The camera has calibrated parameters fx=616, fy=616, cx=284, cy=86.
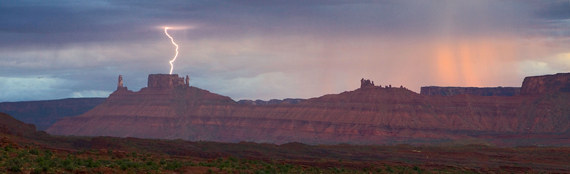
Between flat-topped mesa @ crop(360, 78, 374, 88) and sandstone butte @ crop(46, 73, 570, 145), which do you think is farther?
flat-topped mesa @ crop(360, 78, 374, 88)

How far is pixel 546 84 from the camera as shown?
16438 centimetres

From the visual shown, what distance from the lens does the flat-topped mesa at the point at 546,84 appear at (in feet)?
530

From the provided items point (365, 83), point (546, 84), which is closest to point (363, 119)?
point (365, 83)

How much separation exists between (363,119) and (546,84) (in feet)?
169

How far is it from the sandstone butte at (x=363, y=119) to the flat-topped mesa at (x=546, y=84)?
0.24 m

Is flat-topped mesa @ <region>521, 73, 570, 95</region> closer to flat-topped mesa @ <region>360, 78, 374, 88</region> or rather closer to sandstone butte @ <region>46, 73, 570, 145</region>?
sandstone butte @ <region>46, 73, 570, 145</region>

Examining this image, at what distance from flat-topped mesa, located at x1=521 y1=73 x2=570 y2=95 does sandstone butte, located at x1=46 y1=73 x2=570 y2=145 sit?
0.80 feet

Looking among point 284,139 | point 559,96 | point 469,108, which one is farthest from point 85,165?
point 559,96

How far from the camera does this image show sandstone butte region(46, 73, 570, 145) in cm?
14475

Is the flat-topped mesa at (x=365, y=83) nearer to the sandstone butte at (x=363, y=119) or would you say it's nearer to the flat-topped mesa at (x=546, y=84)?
the sandstone butte at (x=363, y=119)

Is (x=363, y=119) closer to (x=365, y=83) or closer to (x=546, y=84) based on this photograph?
(x=365, y=83)

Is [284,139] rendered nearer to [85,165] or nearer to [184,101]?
[184,101]

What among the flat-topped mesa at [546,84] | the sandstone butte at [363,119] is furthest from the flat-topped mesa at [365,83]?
the flat-topped mesa at [546,84]

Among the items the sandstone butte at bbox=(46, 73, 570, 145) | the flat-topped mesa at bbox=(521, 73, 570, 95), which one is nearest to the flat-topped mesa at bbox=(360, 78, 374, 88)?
the sandstone butte at bbox=(46, 73, 570, 145)
